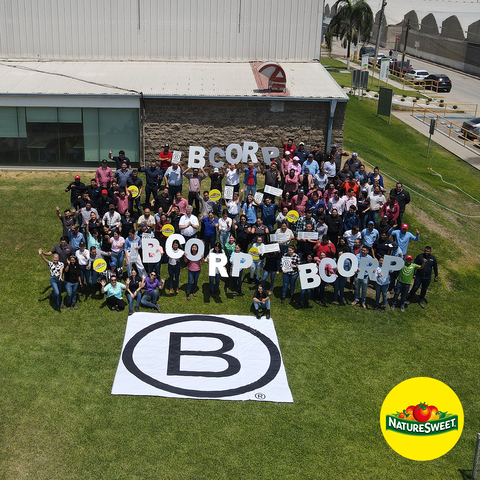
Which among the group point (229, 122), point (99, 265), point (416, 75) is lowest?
point (99, 265)

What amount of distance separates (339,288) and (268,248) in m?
2.35

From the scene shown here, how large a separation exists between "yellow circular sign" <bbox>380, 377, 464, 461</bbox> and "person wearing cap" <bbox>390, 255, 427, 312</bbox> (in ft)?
24.4

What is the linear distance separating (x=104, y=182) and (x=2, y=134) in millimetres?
6677

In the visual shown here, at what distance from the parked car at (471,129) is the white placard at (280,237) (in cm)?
2616

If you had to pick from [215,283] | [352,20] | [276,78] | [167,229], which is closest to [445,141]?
[352,20]

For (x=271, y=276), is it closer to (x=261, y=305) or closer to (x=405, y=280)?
(x=261, y=305)

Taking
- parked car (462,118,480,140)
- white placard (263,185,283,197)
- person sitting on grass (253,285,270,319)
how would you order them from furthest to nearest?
parked car (462,118,480,140) → white placard (263,185,283,197) → person sitting on grass (253,285,270,319)

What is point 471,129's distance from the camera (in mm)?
39500

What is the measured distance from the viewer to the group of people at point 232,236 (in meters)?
16.3

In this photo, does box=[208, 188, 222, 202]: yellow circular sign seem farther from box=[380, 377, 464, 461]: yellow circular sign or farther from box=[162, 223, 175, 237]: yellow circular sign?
box=[380, 377, 464, 461]: yellow circular sign

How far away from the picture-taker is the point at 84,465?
1158 cm

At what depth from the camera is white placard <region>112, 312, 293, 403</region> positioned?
541 inches

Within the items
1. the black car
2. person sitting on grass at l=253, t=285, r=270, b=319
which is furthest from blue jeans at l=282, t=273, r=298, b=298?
the black car

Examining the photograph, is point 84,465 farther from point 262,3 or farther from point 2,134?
point 262,3
